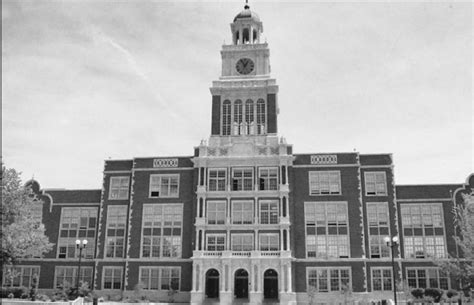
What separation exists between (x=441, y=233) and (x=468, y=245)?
47.9ft

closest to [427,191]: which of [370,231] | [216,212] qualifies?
[370,231]

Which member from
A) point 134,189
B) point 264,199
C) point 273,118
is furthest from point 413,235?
point 134,189

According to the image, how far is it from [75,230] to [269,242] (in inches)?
982

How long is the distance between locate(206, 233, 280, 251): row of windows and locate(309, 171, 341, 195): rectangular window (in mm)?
7223

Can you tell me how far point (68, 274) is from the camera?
205ft

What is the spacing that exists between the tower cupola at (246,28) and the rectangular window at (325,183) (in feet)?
67.2

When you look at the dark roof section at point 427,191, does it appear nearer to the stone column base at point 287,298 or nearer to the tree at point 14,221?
the stone column base at point 287,298

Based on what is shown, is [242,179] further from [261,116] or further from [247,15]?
[247,15]

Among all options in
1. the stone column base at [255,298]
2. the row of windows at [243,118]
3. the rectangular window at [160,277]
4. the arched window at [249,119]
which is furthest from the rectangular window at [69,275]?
the arched window at [249,119]

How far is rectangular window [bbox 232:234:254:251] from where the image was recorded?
58.2m

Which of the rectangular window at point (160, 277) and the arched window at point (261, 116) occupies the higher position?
the arched window at point (261, 116)

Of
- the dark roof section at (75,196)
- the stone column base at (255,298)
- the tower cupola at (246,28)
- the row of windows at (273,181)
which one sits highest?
the tower cupola at (246,28)

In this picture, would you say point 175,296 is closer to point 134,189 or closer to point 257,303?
point 257,303

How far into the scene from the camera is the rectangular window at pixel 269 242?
2272 inches
